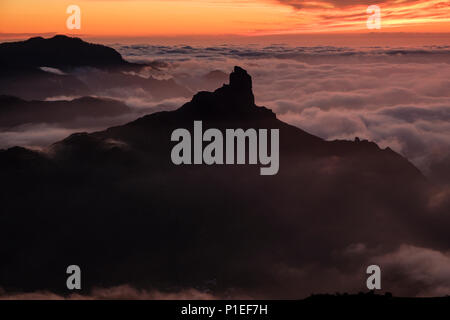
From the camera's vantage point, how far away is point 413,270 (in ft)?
590

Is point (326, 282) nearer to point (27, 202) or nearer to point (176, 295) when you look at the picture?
point (176, 295)

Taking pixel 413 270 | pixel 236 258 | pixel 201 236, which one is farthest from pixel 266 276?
pixel 413 270

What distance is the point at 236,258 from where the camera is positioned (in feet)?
604

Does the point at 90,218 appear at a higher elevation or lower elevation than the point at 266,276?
higher

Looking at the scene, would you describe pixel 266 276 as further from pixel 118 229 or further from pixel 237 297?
pixel 118 229

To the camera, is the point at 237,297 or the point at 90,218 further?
the point at 90,218
